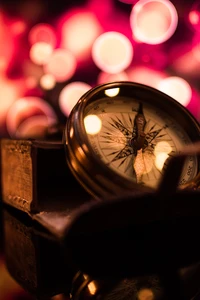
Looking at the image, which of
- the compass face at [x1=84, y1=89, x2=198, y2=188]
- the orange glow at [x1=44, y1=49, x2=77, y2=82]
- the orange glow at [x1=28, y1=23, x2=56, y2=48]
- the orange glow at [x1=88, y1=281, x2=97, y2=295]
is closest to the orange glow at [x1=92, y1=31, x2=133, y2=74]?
the orange glow at [x1=44, y1=49, x2=77, y2=82]

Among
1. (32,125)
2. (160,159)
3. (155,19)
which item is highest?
(155,19)

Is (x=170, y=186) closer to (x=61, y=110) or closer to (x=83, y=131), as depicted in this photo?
(x=83, y=131)

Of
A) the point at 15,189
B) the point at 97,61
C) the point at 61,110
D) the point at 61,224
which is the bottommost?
the point at 61,224

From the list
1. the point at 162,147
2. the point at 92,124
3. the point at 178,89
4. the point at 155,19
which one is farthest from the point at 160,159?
the point at 155,19

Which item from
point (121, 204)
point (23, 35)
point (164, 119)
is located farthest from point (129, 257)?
point (23, 35)

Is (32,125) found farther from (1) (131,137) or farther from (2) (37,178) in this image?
(1) (131,137)

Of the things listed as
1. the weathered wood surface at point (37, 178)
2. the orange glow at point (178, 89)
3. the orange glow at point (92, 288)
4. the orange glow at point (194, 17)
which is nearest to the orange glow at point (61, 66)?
the orange glow at point (178, 89)
